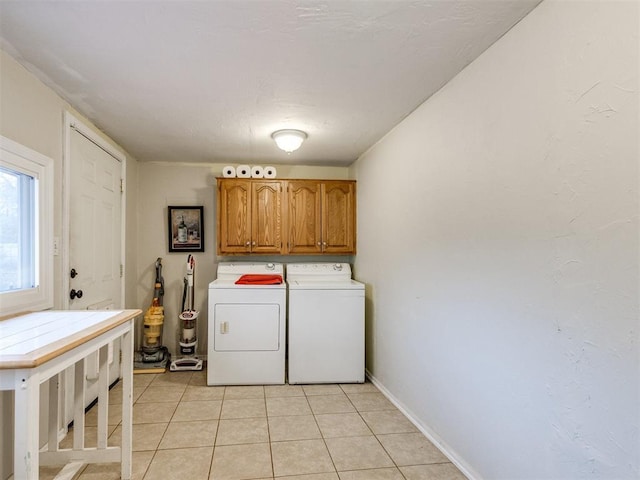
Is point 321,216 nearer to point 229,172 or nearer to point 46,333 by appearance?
point 229,172

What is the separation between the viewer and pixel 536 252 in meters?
1.55

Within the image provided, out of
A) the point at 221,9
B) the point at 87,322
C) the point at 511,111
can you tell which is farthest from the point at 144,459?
the point at 511,111

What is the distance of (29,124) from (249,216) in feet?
6.74

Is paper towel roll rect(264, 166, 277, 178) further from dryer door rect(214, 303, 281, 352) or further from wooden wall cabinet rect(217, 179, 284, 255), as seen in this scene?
Answer: dryer door rect(214, 303, 281, 352)

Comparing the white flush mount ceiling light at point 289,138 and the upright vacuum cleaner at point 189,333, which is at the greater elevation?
the white flush mount ceiling light at point 289,138

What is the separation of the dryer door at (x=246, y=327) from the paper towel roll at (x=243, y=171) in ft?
4.39

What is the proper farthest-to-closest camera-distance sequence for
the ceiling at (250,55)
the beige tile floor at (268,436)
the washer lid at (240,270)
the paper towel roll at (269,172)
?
the washer lid at (240,270)
the paper towel roll at (269,172)
the beige tile floor at (268,436)
the ceiling at (250,55)

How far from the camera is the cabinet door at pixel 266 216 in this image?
12.8 feet

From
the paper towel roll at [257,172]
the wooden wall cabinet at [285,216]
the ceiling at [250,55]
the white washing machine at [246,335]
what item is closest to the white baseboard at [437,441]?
the white washing machine at [246,335]

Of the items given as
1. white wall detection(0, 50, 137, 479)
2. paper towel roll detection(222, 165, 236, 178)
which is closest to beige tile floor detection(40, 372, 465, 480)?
white wall detection(0, 50, 137, 479)

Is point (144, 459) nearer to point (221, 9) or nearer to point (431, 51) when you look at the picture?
point (221, 9)

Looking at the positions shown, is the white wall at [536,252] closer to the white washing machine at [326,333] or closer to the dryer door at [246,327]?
the white washing machine at [326,333]

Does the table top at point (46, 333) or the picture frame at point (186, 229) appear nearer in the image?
the table top at point (46, 333)

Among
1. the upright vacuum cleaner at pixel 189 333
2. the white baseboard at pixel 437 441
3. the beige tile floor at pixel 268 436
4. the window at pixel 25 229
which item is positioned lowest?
the beige tile floor at pixel 268 436
